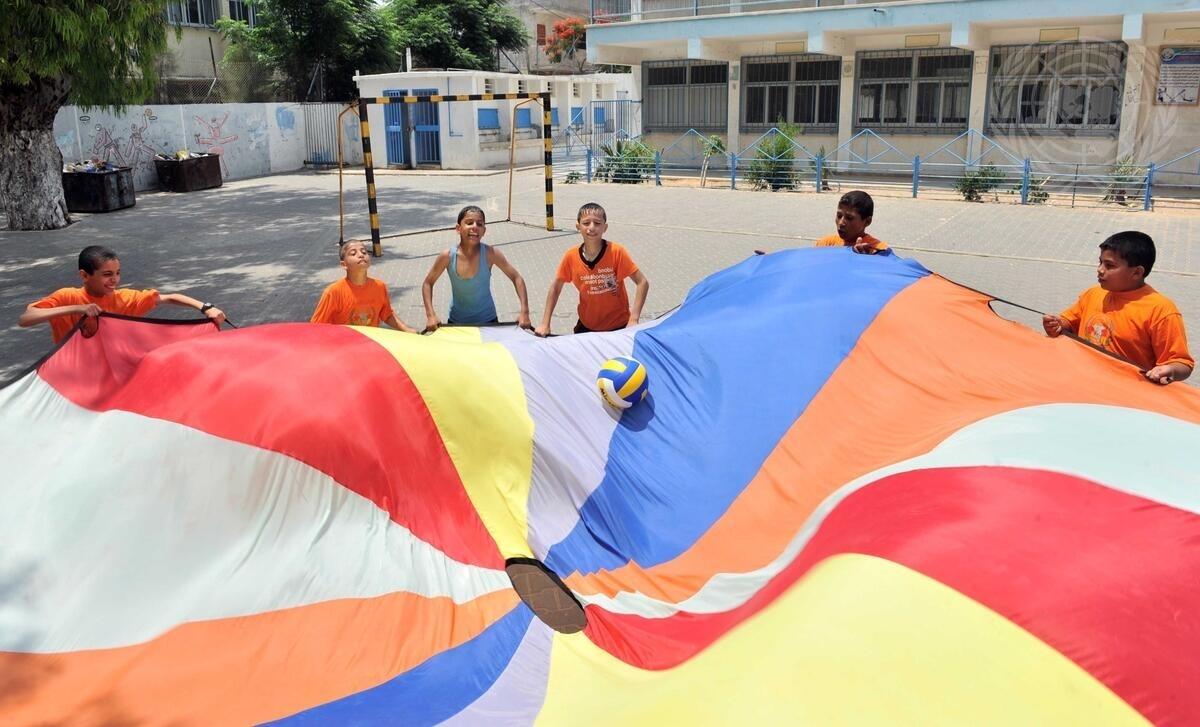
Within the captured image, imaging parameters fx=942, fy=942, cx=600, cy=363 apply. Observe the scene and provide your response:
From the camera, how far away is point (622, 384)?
16.4 feet

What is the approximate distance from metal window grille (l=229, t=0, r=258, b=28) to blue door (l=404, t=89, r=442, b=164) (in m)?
10.8

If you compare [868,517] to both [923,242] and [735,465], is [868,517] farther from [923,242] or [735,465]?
[923,242]

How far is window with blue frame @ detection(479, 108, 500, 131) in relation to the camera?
90.0ft

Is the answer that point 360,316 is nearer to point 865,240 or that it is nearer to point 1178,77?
point 865,240

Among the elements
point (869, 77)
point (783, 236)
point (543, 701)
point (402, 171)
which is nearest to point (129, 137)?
point (402, 171)

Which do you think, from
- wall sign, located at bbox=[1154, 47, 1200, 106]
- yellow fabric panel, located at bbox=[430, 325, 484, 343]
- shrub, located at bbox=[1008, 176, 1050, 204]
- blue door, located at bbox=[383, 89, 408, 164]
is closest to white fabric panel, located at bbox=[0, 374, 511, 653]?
yellow fabric panel, located at bbox=[430, 325, 484, 343]

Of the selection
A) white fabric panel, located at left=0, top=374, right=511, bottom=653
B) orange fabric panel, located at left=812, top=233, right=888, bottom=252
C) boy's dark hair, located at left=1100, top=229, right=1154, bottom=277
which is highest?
boy's dark hair, located at left=1100, top=229, right=1154, bottom=277

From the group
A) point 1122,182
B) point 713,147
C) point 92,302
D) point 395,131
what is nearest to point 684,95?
point 713,147

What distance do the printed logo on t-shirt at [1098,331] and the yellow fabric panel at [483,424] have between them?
281 centimetres

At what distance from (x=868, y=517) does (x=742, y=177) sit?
67.4ft

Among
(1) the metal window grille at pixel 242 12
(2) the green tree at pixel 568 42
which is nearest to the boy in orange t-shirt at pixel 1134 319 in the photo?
(1) the metal window grille at pixel 242 12

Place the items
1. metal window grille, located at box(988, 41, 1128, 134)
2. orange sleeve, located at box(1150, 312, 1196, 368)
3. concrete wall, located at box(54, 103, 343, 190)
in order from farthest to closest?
concrete wall, located at box(54, 103, 343, 190)
metal window grille, located at box(988, 41, 1128, 134)
orange sleeve, located at box(1150, 312, 1196, 368)

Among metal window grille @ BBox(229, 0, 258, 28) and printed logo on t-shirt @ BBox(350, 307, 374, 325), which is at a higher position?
metal window grille @ BBox(229, 0, 258, 28)

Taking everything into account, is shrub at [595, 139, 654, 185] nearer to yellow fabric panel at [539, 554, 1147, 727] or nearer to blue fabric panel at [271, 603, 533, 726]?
blue fabric panel at [271, 603, 533, 726]
